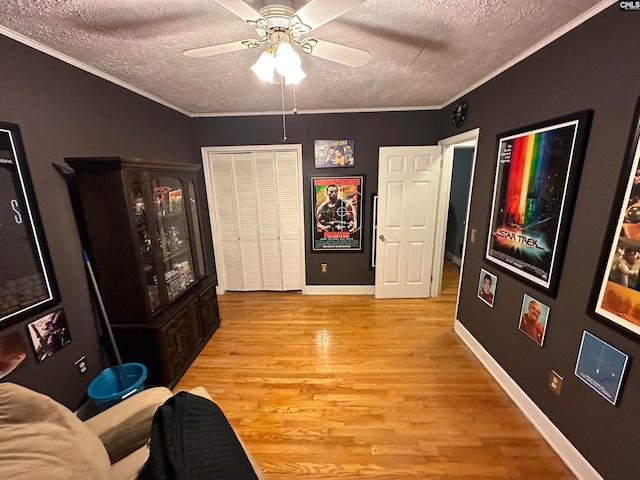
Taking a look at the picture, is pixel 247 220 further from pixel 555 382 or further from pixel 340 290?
pixel 555 382

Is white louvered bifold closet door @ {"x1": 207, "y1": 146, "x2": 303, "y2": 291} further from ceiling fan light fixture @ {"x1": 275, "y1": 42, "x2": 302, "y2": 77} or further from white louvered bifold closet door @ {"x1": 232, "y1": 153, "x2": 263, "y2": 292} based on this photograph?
ceiling fan light fixture @ {"x1": 275, "y1": 42, "x2": 302, "y2": 77}

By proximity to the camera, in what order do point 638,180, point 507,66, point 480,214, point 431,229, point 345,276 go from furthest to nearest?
point 345,276, point 431,229, point 480,214, point 507,66, point 638,180

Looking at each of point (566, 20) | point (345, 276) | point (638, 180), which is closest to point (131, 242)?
point (345, 276)

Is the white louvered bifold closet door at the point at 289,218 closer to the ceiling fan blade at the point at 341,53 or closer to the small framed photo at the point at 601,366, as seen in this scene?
the ceiling fan blade at the point at 341,53

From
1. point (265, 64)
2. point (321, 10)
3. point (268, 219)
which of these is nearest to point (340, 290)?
point (268, 219)

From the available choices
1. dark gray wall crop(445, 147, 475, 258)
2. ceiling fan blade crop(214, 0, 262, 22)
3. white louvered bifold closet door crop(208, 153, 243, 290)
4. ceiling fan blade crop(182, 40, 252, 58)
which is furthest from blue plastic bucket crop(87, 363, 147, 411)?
dark gray wall crop(445, 147, 475, 258)

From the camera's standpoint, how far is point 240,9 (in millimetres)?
1016

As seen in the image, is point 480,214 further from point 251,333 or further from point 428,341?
point 251,333


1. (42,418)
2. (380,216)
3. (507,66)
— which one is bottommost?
(42,418)

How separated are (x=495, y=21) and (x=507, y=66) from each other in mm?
720

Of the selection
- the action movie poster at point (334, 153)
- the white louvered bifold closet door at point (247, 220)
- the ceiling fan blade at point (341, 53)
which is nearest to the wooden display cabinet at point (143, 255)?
the white louvered bifold closet door at point (247, 220)

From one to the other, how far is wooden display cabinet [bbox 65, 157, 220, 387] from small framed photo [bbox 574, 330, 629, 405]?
2.73m

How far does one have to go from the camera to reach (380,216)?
3430mm

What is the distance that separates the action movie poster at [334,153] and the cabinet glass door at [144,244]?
2.12m
